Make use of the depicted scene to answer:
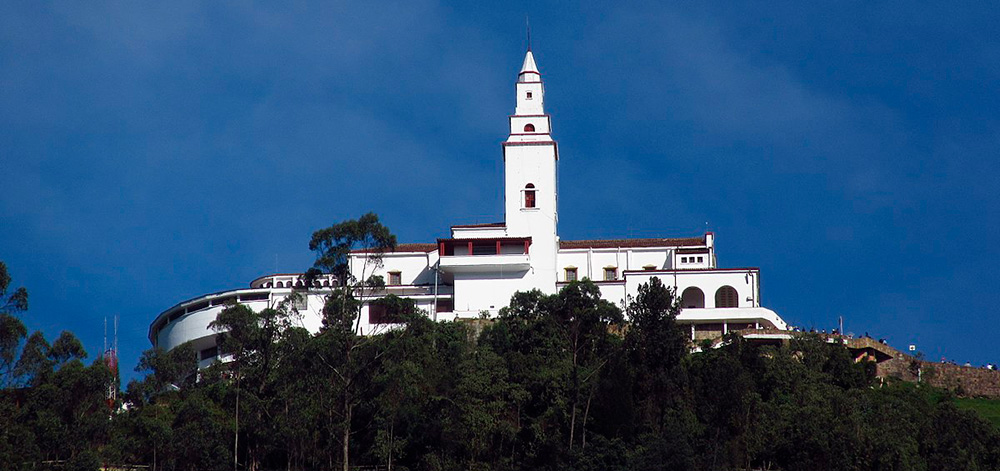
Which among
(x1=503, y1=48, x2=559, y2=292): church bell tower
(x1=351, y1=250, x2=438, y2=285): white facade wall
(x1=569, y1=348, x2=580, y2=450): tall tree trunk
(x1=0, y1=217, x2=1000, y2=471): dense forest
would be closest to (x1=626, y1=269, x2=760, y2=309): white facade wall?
(x1=503, y1=48, x2=559, y2=292): church bell tower

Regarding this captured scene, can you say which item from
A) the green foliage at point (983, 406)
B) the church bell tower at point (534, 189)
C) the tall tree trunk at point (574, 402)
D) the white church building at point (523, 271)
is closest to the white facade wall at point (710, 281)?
the white church building at point (523, 271)

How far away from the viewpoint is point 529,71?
73.7m

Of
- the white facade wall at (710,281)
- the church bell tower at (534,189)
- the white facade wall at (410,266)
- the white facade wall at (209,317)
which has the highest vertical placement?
the church bell tower at (534,189)

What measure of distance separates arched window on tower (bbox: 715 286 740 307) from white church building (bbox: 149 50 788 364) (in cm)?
5

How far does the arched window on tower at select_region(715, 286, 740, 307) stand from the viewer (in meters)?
69.2

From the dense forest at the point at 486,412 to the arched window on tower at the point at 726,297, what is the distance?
1438 cm

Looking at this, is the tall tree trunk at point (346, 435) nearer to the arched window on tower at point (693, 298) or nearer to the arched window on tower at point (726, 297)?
the arched window on tower at point (693, 298)

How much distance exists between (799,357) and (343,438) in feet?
71.4

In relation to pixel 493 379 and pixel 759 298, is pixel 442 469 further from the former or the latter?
pixel 759 298

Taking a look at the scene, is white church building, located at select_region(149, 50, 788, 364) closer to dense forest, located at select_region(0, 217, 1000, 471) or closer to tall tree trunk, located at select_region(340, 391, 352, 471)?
dense forest, located at select_region(0, 217, 1000, 471)

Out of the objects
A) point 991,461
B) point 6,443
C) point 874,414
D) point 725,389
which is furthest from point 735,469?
point 6,443

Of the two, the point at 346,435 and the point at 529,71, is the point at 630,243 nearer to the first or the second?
the point at 529,71

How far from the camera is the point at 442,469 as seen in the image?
159 feet

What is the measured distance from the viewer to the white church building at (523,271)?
67625mm
